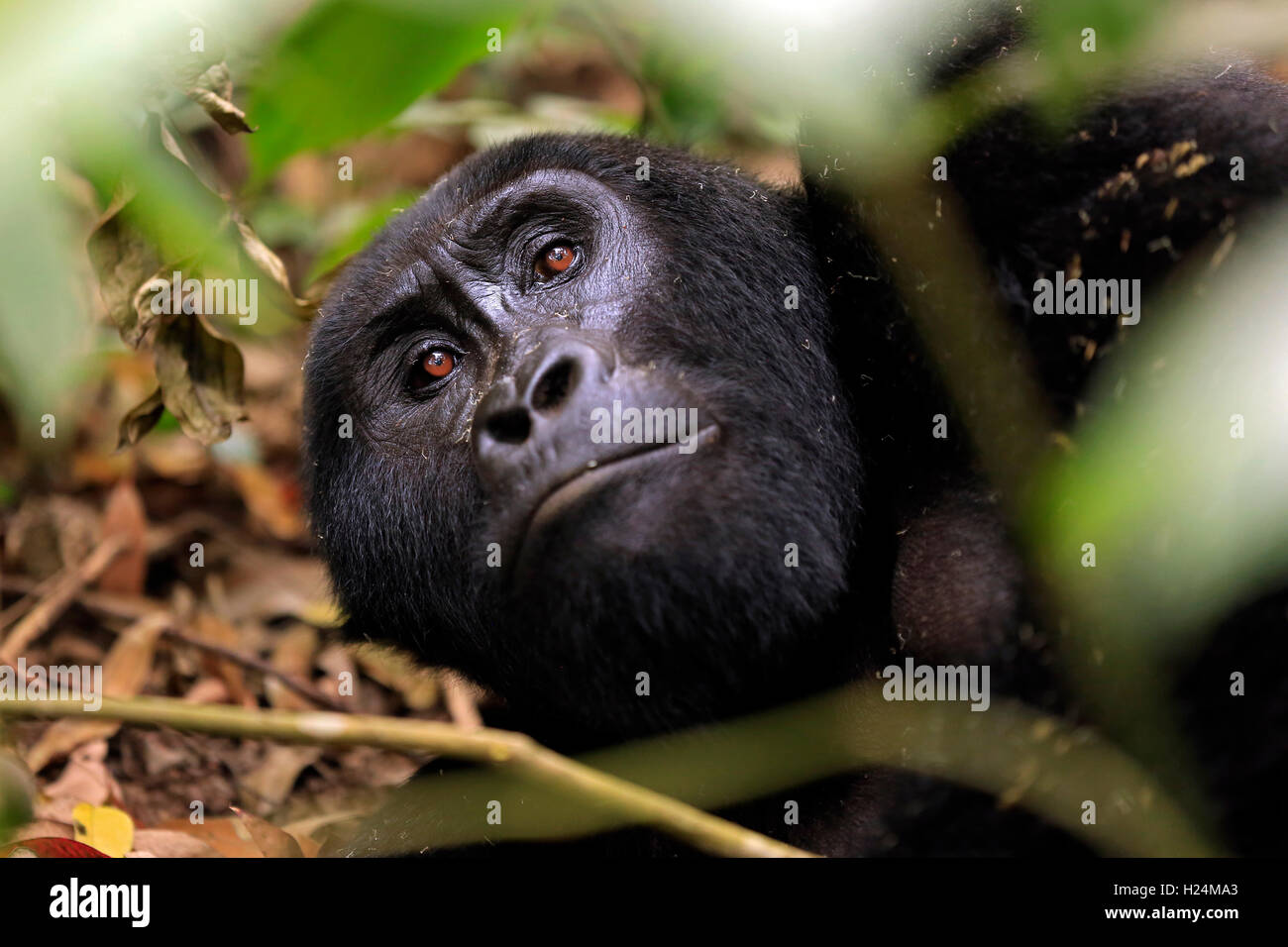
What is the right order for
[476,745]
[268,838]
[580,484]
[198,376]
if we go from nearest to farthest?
1. [476,745]
2. [580,484]
3. [268,838]
4. [198,376]

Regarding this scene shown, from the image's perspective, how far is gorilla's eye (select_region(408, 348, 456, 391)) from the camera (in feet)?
10.9

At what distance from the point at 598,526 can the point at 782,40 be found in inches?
62.8

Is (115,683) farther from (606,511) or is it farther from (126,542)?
(606,511)

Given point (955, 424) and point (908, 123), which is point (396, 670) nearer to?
point (955, 424)

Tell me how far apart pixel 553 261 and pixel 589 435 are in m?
0.80

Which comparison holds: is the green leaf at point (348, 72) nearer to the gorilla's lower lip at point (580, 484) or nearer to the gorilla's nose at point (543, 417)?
the gorilla's nose at point (543, 417)

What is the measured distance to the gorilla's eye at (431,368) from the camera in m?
3.33

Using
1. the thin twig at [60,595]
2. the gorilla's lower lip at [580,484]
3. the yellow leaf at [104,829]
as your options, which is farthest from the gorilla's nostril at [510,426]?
the thin twig at [60,595]

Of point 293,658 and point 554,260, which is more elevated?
point 554,260

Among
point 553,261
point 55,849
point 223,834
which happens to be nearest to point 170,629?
point 223,834

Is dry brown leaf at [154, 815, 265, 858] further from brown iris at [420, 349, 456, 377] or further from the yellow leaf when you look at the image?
brown iris at [420, 349, 456, 377]

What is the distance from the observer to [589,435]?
272 cm

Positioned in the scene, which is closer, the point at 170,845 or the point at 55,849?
the point at 55,849
